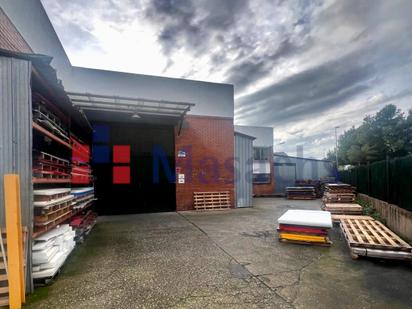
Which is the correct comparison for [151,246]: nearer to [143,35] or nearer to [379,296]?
[379,296]

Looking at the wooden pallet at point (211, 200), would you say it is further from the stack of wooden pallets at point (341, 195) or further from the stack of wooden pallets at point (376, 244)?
the stack of wooden pallets at point (376, 244)

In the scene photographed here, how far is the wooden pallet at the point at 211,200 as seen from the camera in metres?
11.7

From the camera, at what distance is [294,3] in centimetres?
646

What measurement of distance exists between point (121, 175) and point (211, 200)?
470 centimetres

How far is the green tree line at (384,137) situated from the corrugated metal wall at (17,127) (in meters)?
30.9

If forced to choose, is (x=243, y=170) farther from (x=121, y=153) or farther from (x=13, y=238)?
(x=13, y=238)

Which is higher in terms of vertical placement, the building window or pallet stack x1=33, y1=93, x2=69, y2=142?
pallet stack x1=33, y1=93, x2=69, y2=142

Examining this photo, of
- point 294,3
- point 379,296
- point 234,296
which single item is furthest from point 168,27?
point 379,296

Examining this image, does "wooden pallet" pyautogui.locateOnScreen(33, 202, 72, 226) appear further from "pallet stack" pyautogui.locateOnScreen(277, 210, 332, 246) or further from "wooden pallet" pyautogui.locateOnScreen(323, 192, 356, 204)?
"wooden pallet" pyautogui.locateOnScreen(323, 192, 356, 204)

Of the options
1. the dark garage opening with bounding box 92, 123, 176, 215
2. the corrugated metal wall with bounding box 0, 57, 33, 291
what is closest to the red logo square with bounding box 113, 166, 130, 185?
the dark garage opening with bounding box 92, 123, 176, 215

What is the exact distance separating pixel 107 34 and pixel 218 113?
6610 millimetres

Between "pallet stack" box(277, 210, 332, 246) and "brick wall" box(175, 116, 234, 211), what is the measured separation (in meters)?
6.33

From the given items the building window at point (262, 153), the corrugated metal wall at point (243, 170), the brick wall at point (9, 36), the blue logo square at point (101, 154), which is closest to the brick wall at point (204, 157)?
the corrugated metal wall at point (243, 170)

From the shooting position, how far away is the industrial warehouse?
325 cm
